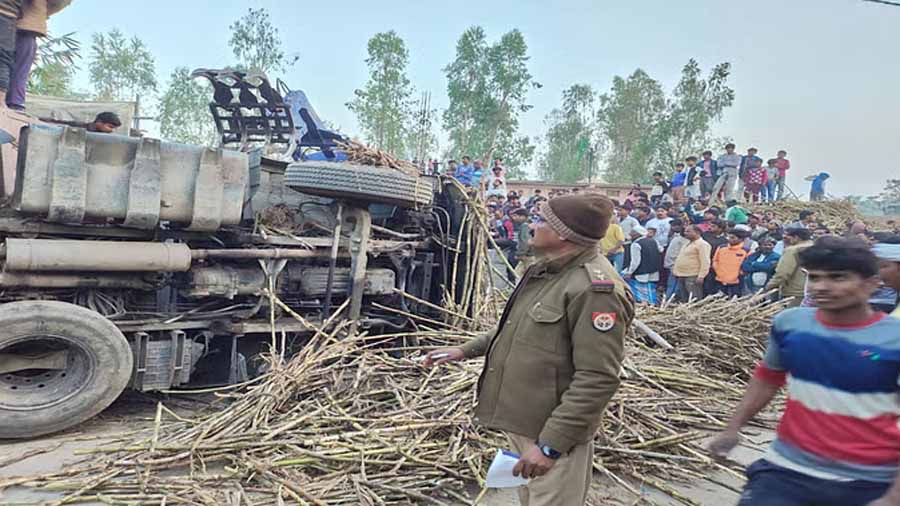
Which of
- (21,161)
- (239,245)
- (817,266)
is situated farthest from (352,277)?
(817,266)

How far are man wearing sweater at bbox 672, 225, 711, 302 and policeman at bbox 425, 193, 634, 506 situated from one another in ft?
24.1

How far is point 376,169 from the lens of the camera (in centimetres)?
487

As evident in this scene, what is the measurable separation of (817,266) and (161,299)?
448 cm

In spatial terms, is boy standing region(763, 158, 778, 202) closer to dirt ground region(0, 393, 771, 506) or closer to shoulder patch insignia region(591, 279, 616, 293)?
dirt ground region(0, 393, 771, 506)

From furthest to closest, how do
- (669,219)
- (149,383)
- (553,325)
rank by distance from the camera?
(669,219)
(149,383)
(553,325)

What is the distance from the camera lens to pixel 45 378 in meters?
4.22

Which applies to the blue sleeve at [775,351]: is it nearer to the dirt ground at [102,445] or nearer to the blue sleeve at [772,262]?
the dirt ground at [102,445]

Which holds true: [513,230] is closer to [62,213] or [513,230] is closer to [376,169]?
[376,169]

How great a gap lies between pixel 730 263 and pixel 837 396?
7.61 m

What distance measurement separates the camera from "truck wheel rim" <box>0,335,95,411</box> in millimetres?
4023

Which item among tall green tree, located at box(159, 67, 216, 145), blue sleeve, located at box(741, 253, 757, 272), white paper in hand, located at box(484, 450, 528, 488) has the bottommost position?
white paper in hand, located at box(484, 450, 528, 488)

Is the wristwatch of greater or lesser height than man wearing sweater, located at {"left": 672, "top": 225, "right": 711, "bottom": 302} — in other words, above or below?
below

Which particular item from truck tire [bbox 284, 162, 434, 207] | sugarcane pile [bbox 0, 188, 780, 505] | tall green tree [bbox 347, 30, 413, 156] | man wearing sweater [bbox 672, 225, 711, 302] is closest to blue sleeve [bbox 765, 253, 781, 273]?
man wearing sweater [bbox 672, 225, 711, 302]

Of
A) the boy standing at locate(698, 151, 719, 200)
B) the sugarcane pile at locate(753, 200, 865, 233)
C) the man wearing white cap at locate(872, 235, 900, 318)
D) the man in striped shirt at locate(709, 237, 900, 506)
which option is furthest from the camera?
the boy standing at locate(698, 151, 719, 200)
